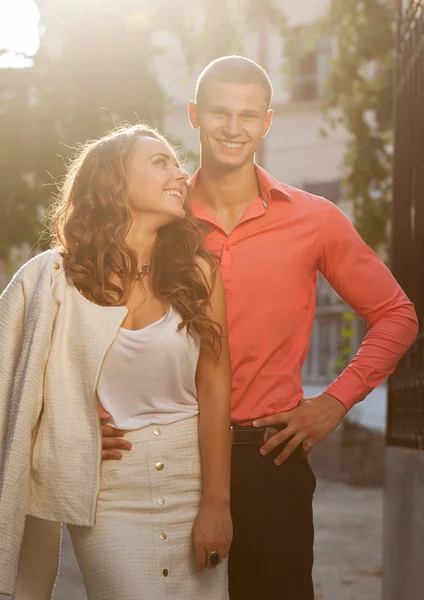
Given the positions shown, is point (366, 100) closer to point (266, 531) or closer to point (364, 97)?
point (364, 97)

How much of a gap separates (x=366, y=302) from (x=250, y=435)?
657 mm

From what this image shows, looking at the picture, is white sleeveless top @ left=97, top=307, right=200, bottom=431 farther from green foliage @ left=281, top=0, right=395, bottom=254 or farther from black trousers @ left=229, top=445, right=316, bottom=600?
green foliage @ left=281, top=0, right=395, bottom=254

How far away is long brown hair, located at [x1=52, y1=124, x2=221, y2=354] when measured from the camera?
405cm

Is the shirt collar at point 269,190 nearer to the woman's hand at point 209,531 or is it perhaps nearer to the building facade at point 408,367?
the woman's hand at point 209,531

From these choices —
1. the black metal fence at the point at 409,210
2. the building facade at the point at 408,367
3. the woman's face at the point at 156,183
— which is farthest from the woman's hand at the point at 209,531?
the black metal fence at the point at 409,210

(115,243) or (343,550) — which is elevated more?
(115,243)

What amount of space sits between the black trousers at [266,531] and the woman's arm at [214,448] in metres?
0.41

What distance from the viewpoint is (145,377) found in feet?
13.0

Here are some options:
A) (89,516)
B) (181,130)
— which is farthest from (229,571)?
(181,130)

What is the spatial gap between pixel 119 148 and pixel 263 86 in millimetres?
724

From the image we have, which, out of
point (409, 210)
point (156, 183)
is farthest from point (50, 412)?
point (409, 210)

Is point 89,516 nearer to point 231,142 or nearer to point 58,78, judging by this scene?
point 231,142

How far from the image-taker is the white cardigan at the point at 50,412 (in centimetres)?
388

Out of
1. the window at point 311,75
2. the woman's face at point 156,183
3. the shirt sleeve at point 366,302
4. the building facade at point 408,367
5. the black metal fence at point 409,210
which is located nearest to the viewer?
the woman's face at point 156,183
